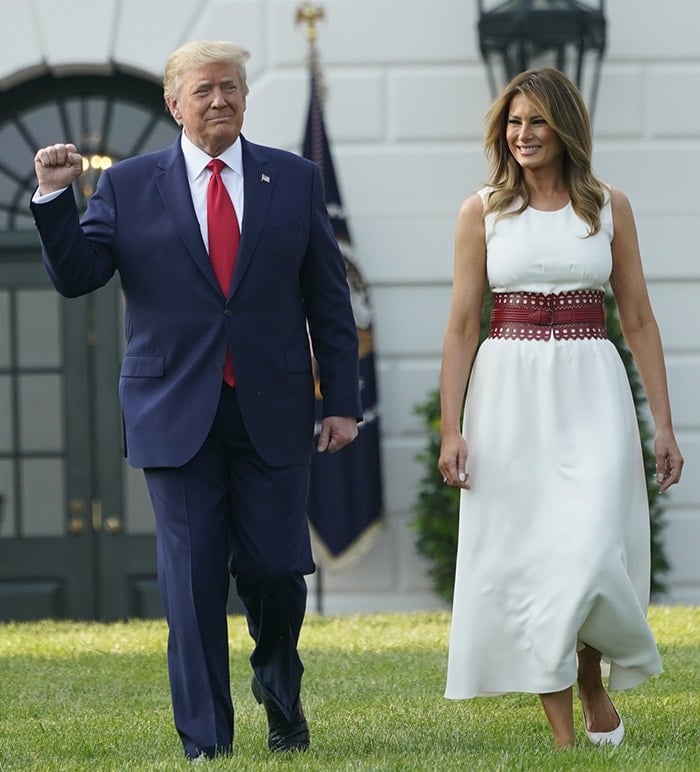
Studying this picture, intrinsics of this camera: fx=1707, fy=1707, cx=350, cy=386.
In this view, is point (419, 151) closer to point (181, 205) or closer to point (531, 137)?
point (531, 137)

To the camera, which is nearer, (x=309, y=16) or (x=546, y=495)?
(x=546, y=495)

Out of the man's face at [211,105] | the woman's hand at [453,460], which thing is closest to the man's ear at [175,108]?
the man's face at [211,105]

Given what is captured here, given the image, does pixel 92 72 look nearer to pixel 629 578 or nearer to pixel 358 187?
pixel 358 187

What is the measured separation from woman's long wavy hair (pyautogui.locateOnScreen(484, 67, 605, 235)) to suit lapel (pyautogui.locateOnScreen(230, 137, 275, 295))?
0.62 meters

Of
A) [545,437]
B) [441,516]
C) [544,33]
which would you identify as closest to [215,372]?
[545,437]

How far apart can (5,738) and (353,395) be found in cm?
149

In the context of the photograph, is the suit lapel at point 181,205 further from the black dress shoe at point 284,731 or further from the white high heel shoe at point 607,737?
the white high heel shoe at point 607,737

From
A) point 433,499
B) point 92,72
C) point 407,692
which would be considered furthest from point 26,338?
point 407,692

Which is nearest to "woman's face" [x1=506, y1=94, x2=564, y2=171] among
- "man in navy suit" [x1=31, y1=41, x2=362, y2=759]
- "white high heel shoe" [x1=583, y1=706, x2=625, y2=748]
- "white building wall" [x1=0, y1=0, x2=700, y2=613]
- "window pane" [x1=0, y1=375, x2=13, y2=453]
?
"man in navy suit" [x1=31, y1=41, x2=362, y2=759]

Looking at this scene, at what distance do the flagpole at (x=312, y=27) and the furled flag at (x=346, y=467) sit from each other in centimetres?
13

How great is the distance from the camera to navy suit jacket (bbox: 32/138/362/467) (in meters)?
4.56

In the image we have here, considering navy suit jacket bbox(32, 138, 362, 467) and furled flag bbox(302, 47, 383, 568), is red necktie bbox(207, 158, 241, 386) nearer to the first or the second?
navy suit jacket bbox(32, 138, 362, 467)

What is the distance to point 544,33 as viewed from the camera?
876cm

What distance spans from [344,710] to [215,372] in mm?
1483
